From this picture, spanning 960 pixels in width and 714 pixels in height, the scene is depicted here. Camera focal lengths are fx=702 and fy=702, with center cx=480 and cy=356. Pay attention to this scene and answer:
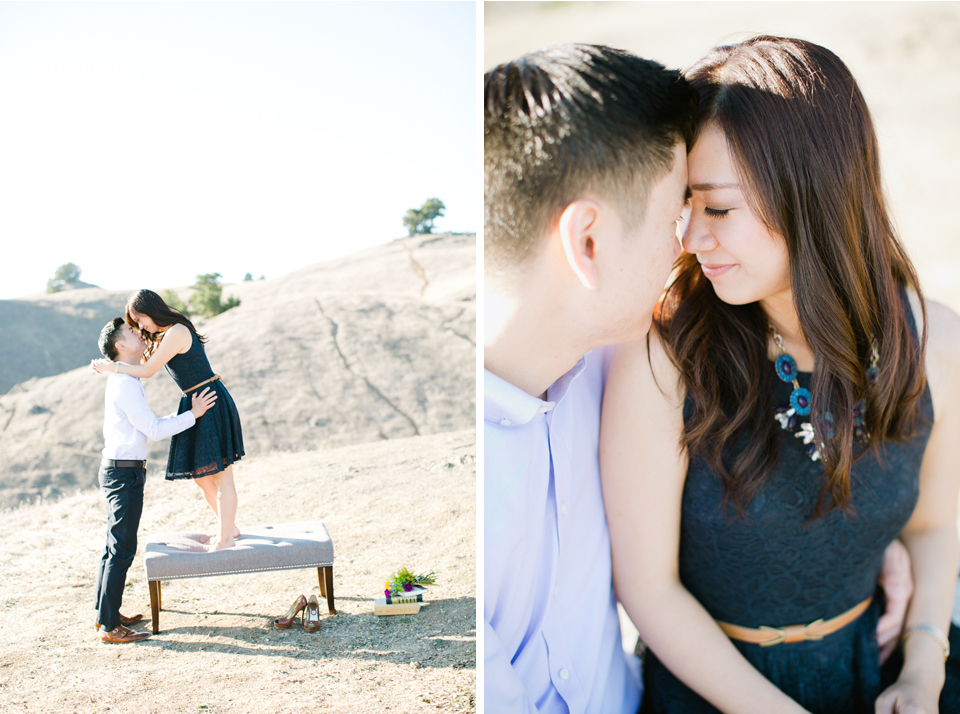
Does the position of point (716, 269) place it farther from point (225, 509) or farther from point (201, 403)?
point (225, 509)

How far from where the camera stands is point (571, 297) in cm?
132

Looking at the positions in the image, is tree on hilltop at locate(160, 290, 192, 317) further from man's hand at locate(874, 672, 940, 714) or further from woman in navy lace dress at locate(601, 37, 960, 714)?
man's hand at locate(874, 672, 940, 714)

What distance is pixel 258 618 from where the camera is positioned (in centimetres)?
333

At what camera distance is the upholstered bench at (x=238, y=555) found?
9.77ft

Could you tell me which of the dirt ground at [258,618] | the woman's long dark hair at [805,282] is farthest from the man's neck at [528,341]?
the dirt ground at [258,618]

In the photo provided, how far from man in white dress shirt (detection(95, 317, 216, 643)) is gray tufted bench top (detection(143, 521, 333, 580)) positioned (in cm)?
14

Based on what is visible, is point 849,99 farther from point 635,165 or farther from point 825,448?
point 825,448

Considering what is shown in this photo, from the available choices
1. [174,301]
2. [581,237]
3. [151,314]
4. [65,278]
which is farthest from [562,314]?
[65,278]

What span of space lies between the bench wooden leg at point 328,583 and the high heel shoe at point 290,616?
113 mm

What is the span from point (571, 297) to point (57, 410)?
6.09m

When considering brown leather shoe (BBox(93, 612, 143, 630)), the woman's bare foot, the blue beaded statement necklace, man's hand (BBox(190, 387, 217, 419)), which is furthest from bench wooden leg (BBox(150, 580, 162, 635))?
the blue beaded statement necklace

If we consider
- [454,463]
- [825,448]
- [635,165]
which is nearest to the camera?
[635,165]

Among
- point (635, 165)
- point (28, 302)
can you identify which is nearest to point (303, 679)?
point (635, 165)

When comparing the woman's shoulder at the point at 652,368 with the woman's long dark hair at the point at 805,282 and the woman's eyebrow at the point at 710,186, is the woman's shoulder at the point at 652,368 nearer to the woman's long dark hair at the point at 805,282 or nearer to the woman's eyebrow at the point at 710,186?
the woman's long dark hair at the point at 805,282
